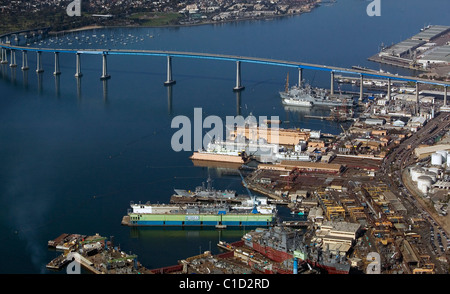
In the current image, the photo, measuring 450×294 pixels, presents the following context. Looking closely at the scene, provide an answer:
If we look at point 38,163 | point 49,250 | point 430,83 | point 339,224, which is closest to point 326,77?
point 430,83

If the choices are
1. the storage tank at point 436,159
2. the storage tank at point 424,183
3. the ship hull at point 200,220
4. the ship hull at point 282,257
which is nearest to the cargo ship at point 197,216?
the ship hull at point 200,220

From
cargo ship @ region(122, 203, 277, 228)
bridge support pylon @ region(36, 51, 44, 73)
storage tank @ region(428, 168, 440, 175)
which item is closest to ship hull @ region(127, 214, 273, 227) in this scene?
cargo ship @ region(122, 203, 277, 228)

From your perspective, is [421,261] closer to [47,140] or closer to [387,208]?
[387,208]

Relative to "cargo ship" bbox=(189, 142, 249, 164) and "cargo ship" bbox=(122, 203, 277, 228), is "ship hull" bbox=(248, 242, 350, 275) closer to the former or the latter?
"cargo ship" bbox=(122, 203, 277, 228)

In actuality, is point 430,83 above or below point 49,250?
above

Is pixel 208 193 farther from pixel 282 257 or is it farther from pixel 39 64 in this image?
pixel 39 64

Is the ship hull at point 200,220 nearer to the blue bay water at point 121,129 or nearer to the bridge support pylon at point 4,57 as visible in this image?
the blue bay water at point 121,129
